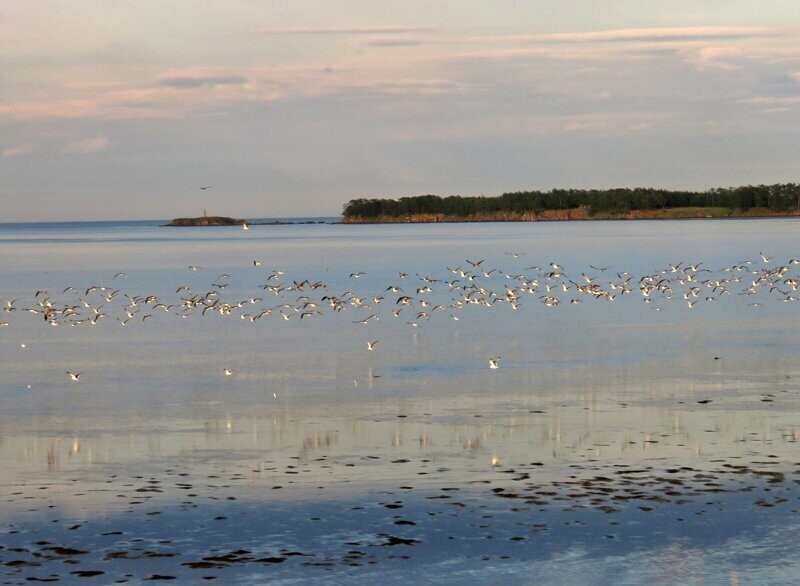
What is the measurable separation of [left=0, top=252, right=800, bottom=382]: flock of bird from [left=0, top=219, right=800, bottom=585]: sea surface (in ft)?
10.1

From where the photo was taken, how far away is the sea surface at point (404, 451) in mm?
13203

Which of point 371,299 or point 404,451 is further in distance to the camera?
point 371,299

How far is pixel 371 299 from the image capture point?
162ft

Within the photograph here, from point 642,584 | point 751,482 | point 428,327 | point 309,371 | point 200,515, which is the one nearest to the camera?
point 642,584

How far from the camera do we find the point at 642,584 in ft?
40.4

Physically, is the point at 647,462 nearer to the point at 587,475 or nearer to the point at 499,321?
the point at 587,475

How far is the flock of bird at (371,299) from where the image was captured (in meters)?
42.7

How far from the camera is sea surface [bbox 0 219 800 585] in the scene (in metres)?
13.2

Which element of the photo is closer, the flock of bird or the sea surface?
the sea surface

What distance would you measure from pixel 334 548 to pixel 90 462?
18.0 ft

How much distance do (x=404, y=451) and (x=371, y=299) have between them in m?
31.4

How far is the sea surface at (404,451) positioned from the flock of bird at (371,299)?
10.1 feet

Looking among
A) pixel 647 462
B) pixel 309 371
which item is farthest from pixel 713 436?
pixel 309 371

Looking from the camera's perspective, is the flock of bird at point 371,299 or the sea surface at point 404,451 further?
the flock of bird at point 371,299
